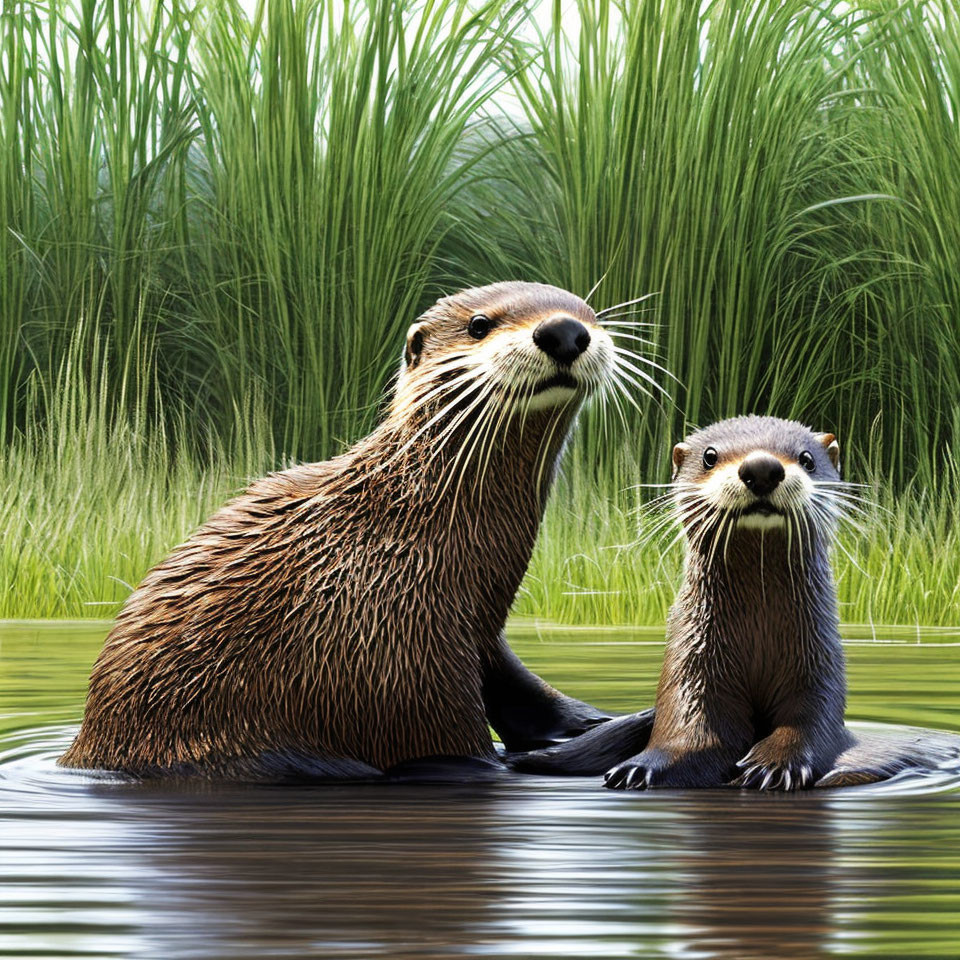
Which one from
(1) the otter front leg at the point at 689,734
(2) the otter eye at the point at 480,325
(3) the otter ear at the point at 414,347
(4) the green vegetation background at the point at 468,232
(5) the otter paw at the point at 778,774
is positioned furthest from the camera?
(4) the green vegetation background at the point at 468,232

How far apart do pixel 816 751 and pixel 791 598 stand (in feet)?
1.50

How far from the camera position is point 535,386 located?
4.79 m

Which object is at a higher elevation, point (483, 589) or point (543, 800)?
point (483, 589)

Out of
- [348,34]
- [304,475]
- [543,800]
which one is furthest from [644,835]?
[348,34]

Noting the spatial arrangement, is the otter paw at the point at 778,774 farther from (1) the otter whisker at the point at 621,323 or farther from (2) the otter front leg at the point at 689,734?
(1) the otter whisker at the point at 621,323

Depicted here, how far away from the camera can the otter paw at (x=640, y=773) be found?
447 centimetres

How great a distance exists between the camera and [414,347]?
519cm

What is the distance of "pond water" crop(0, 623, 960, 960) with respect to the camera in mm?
2477

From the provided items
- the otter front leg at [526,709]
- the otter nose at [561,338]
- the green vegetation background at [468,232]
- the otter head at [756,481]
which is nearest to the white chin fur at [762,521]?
the otter head at [756,481]

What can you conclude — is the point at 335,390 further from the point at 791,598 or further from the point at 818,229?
the point at 791,598

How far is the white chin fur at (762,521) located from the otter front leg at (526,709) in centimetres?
85

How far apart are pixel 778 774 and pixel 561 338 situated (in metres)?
1.24

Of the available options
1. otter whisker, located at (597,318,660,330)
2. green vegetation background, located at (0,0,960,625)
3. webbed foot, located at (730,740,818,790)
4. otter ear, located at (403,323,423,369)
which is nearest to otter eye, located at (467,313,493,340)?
otter ear, located at (403,323,423,369)

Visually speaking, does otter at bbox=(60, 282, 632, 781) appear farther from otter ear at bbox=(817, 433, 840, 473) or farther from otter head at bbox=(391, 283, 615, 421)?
otter ear at bbox=(817, 433, 840, 473)
